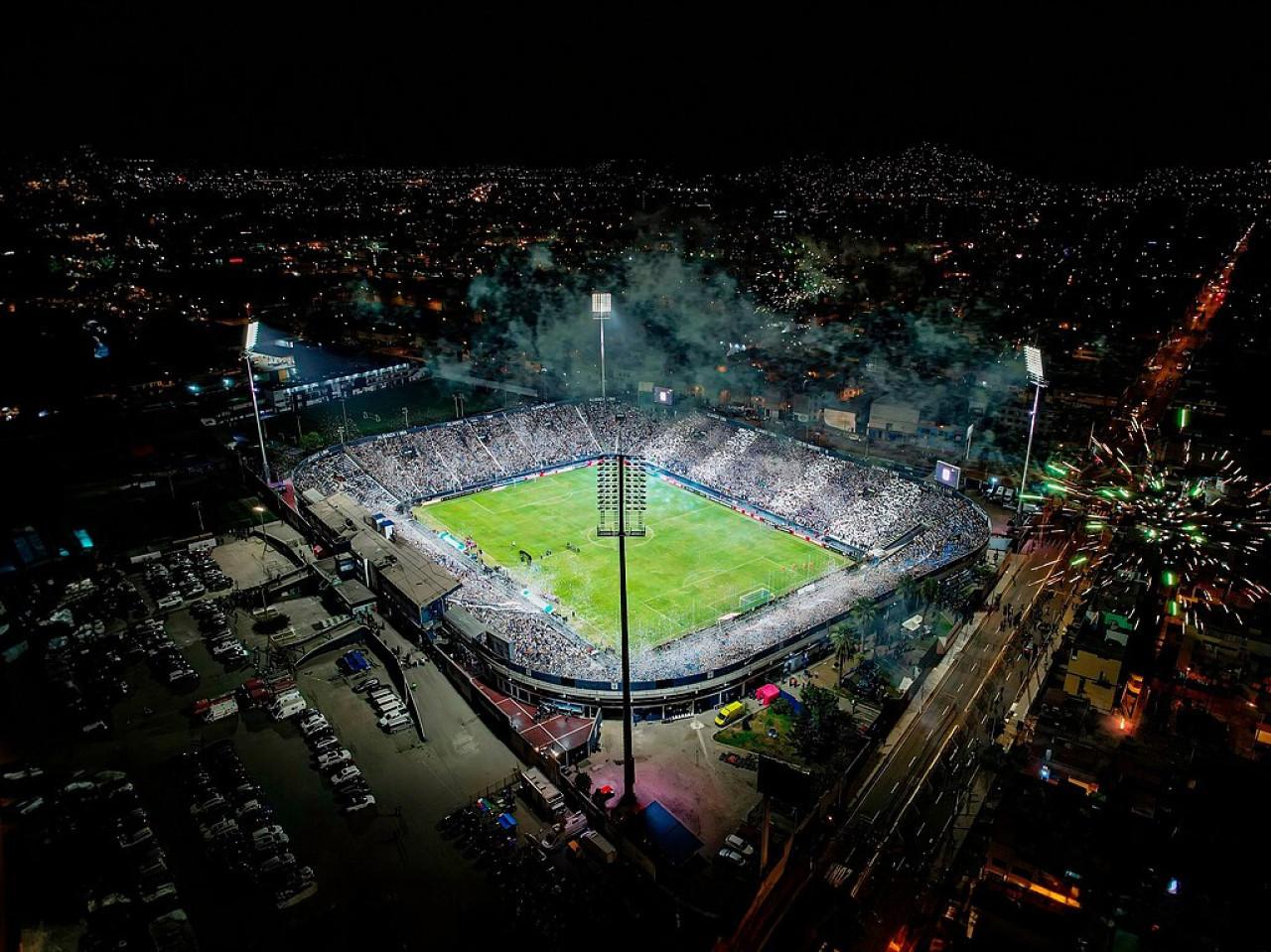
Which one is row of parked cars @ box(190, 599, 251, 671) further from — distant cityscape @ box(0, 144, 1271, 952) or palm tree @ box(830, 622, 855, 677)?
palm tree @ box(830, 622, 855, 677)

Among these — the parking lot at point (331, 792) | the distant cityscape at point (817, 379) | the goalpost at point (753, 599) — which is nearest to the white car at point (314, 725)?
the parking lot at point (331, 792)

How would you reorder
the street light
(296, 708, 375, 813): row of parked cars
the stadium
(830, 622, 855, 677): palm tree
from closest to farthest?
(296, 708, 375, 813): row of parked cars → the stadium → (830, 622, 855, 677): palm tree → the street light

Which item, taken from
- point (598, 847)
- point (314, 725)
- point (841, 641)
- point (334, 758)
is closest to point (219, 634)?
point (314, 725)

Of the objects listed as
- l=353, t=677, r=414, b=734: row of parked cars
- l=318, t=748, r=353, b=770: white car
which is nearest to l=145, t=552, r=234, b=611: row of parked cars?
l=353, t=677, r=414, b=734: row of parked cars

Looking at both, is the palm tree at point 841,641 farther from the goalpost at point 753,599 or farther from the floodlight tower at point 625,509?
the floodlight tower at point 625,509

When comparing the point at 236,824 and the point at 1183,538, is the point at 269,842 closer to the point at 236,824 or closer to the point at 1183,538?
the point at 236,824

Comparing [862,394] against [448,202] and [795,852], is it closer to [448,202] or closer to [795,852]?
[795,852]
